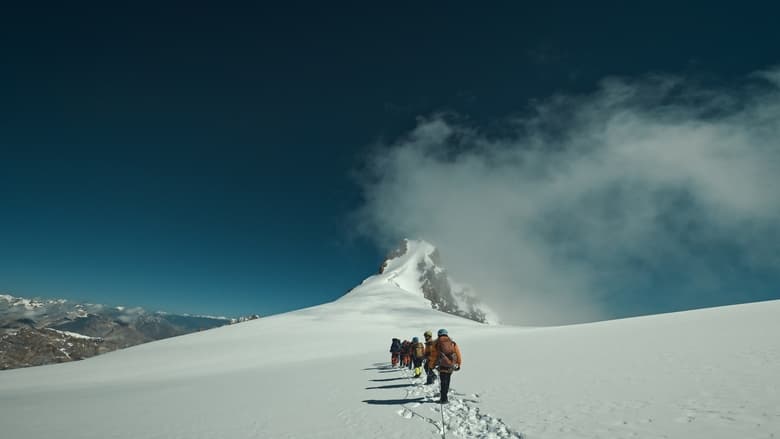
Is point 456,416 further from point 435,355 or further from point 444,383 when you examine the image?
point 435,355

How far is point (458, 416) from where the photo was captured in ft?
35.1

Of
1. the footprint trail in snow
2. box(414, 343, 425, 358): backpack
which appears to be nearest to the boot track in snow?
the footprint trail in snow

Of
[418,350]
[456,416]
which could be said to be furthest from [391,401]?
[418,350]

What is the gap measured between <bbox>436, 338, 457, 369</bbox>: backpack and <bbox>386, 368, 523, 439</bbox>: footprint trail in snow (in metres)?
1.24

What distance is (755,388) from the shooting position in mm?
9609

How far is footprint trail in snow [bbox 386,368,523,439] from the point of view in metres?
8.98

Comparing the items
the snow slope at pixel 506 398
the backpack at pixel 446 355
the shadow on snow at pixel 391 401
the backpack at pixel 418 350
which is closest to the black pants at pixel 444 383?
the backpack at pixel 446 355

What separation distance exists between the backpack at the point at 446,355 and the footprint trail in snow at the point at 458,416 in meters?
1.24

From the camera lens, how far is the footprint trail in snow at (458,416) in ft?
29.5

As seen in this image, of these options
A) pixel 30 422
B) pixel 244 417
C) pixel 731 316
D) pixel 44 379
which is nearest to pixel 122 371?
pixel 44 379

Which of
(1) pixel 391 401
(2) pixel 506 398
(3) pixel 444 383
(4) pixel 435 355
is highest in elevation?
(4) pixel 435 355

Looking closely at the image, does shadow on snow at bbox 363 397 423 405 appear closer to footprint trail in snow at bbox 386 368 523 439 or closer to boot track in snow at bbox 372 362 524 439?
boot track in snow at bbox 372 362 524 439

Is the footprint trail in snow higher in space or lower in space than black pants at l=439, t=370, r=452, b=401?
lower

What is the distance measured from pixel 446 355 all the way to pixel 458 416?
86.1 inches
